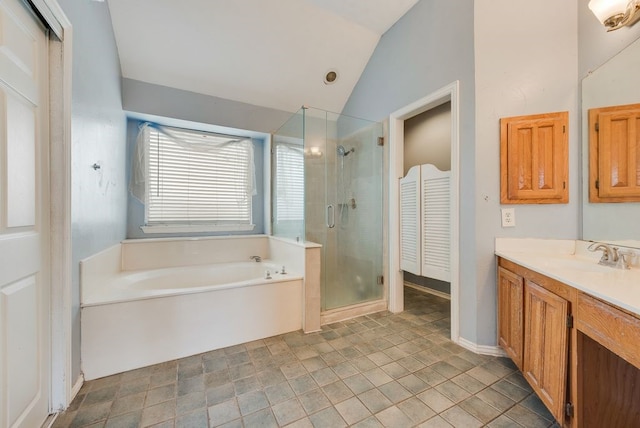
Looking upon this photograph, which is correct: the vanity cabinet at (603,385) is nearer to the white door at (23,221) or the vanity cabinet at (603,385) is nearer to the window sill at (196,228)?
the white door at (23,221)

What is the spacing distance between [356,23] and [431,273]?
2.75m

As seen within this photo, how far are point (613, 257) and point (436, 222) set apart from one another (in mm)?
1114

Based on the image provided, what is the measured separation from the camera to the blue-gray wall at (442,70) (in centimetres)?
189

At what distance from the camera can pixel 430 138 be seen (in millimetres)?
3307

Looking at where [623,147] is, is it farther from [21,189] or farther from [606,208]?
[21,189]

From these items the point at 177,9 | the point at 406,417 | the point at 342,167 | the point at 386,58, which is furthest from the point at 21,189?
the point at 386,58

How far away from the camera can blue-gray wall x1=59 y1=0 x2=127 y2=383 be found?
4.80 ft

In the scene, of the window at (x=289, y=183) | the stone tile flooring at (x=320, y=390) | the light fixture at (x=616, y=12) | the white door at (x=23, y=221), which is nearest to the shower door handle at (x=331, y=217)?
the window at (x=289, y=183)

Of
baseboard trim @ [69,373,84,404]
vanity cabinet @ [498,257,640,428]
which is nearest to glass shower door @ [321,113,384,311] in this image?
vanity cabinet @ [498,257,640,428]

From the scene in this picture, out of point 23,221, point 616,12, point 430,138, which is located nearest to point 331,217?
point 430,138

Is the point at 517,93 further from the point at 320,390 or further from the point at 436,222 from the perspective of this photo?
the point at 320,390

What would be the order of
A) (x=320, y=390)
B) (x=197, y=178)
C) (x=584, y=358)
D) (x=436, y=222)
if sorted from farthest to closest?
(x=197, y=178) < (x=436, y=222) < (x=320, y=390) < (x=584, y=358)

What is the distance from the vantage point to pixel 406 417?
1300 millimetres

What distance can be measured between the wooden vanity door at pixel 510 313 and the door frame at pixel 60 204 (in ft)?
8.78
